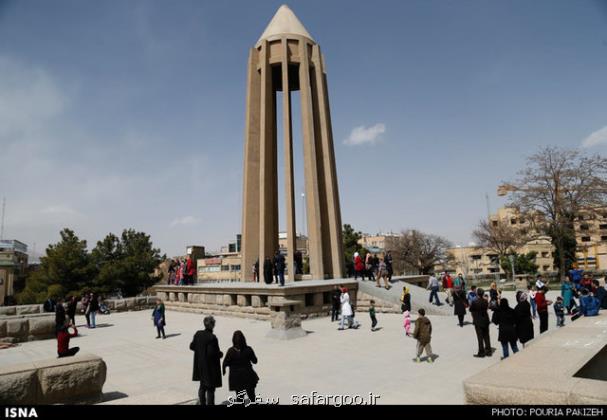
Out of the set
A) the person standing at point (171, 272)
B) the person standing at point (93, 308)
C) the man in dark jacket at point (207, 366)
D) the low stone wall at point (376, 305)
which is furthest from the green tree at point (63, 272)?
the man in dark jacket at point (207, 366)

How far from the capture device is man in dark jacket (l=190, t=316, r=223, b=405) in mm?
5402

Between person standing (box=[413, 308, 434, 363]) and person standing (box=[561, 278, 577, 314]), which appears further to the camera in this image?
person standing (box=[561, 278, 577, 314])

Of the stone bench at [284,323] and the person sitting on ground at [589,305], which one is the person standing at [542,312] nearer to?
the person sitting on ground at [589,305]

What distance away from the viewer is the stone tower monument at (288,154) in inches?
821

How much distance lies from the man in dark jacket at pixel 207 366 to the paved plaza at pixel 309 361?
1.21 feet

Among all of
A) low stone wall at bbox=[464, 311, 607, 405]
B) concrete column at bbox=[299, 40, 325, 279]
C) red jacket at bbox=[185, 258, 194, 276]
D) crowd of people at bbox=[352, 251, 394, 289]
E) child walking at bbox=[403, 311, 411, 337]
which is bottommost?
child walking at bbox=[403, 311, 411, 337]

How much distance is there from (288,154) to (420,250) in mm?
39963

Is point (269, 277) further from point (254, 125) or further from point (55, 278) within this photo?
point (55, 278)

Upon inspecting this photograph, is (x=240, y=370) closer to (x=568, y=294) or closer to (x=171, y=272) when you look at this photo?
(x=568, y=294)

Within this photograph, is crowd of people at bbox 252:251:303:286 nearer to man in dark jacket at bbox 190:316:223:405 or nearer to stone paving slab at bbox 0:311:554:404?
stone paving slab at bbox 0:311:554:404

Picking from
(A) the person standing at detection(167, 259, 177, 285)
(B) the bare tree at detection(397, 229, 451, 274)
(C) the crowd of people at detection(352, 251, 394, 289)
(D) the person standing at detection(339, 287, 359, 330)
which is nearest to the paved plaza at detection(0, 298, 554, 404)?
(D) the person standing at detection(339, 287, 359, 330)

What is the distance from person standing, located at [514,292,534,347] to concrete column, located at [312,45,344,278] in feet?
43.0
